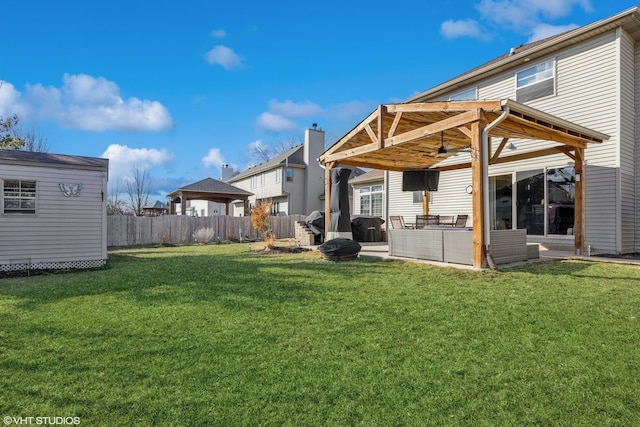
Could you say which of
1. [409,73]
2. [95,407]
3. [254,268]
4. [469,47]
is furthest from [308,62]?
[95,407]

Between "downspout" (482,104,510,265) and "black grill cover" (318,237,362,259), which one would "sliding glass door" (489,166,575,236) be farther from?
"black grill cover" (318,237,362,259)

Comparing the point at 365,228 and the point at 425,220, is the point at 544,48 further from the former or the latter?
the point at 365,228

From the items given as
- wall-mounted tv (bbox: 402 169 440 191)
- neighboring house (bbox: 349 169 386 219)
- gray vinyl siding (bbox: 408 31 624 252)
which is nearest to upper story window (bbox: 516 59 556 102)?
gray vinyl siding (bbox: 408 31 624 252)

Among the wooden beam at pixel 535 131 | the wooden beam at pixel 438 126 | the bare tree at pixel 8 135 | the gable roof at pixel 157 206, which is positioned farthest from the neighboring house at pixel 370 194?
the gable roof at pixel 157 206

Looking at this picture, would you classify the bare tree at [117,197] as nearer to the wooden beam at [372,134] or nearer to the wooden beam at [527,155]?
the wooden beam at [372,134]

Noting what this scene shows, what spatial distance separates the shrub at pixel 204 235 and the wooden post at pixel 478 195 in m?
13.4

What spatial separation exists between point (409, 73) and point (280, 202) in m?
12.8

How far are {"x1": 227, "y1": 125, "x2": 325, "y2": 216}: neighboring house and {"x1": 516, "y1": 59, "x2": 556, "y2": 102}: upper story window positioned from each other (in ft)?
55.2

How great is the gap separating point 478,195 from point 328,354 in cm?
485

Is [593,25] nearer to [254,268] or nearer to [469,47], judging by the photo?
[469,47]

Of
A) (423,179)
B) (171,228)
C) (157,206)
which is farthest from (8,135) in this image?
(157,206)

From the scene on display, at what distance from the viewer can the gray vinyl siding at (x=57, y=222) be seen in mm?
8297

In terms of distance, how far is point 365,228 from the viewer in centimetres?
1421

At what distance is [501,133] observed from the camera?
852 cm
